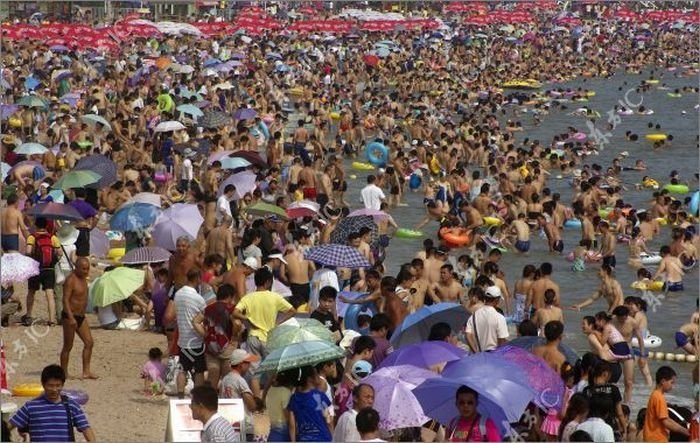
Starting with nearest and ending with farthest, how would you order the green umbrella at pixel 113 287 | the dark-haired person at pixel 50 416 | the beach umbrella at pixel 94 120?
the dark-haired person at pixel 50 416
the green umbrella at pixel 113 287
the beach umbrella at pixel 94 120

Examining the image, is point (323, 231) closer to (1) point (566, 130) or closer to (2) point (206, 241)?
(2) point (206, 241)

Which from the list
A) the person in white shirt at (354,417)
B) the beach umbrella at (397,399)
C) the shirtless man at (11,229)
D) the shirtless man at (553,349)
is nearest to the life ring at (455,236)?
the shirtless man at (11,229)

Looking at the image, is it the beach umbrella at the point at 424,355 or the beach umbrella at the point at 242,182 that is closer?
the beach umbrella at the point at 424,355

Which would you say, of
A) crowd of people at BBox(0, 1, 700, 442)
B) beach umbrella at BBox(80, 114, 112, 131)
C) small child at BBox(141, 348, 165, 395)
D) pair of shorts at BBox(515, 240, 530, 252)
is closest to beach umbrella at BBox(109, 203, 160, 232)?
crowd of people at BBox(0, 1, 700, 442)

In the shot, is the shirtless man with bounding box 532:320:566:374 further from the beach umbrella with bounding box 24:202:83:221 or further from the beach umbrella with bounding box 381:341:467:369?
the beach umbrella with bounding box 24:202:83:221

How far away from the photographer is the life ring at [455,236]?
65.5ft

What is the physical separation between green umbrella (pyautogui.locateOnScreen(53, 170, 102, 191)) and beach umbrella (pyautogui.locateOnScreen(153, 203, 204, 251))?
2.74m

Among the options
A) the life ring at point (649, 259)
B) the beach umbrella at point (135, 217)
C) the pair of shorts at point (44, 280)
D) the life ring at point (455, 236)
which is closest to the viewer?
the pair of shorts at point (44, 280)

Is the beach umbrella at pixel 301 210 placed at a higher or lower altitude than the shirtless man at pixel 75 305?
lower

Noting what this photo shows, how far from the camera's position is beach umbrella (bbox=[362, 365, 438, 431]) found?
8305mm

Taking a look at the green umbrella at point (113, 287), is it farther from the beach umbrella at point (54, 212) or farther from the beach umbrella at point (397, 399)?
the beach umbrella at point (397, 399)

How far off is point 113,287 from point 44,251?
0.77 m

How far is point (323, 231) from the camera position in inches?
659

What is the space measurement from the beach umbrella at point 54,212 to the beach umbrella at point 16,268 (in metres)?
1.80
